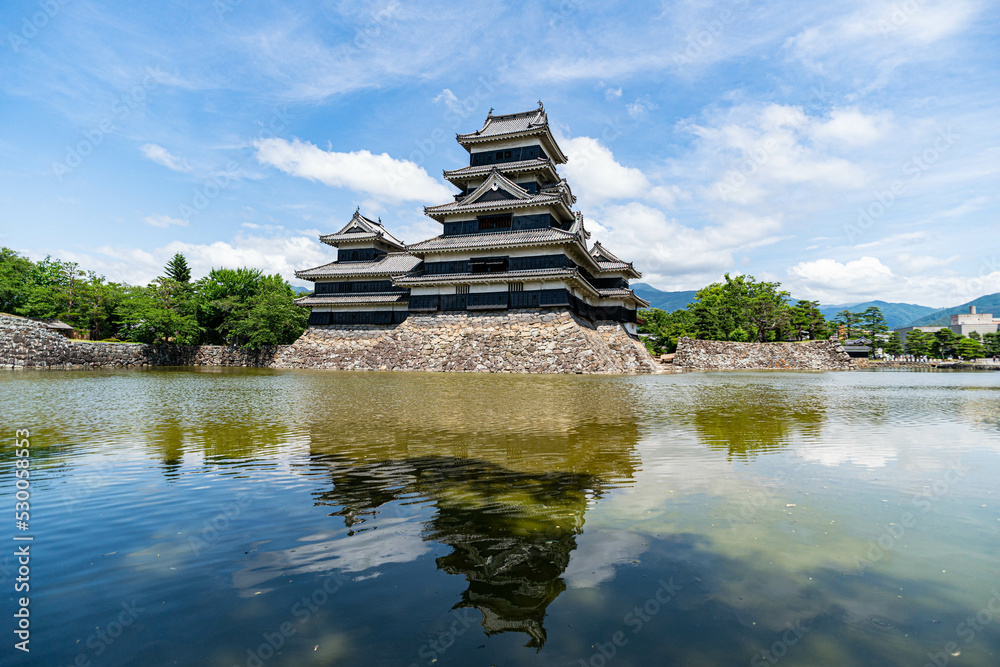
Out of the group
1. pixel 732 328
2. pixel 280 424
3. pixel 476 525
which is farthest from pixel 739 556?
pixel 732 328

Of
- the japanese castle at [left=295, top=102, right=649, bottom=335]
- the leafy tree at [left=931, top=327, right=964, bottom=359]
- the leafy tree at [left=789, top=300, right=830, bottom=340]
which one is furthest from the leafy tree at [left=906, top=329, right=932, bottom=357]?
the japanese castle at [left=295, top=102, right=649, bottom=335]

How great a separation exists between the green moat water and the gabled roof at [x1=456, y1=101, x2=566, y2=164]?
32532mm

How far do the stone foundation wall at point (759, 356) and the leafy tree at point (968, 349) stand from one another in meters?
30.1

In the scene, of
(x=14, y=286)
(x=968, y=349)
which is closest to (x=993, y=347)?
(x=968, y=349)

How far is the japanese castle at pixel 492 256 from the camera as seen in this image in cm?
3173

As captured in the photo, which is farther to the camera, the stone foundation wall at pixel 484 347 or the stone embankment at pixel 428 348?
the stone embankment at pixel 428 348

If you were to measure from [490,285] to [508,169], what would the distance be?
355 inches

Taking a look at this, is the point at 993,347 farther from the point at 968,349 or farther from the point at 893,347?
the point at 893,347

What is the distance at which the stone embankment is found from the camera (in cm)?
2947

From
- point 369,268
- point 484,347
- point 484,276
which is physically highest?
point 369,268

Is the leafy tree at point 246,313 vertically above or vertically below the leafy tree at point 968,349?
above

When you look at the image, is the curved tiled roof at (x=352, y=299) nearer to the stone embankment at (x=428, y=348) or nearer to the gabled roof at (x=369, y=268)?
the gabled roof at (x=369, y=268)

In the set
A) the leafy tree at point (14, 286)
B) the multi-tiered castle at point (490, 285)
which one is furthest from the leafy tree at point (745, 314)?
the leafy tree at point (14, 286)

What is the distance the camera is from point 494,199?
33.8m
